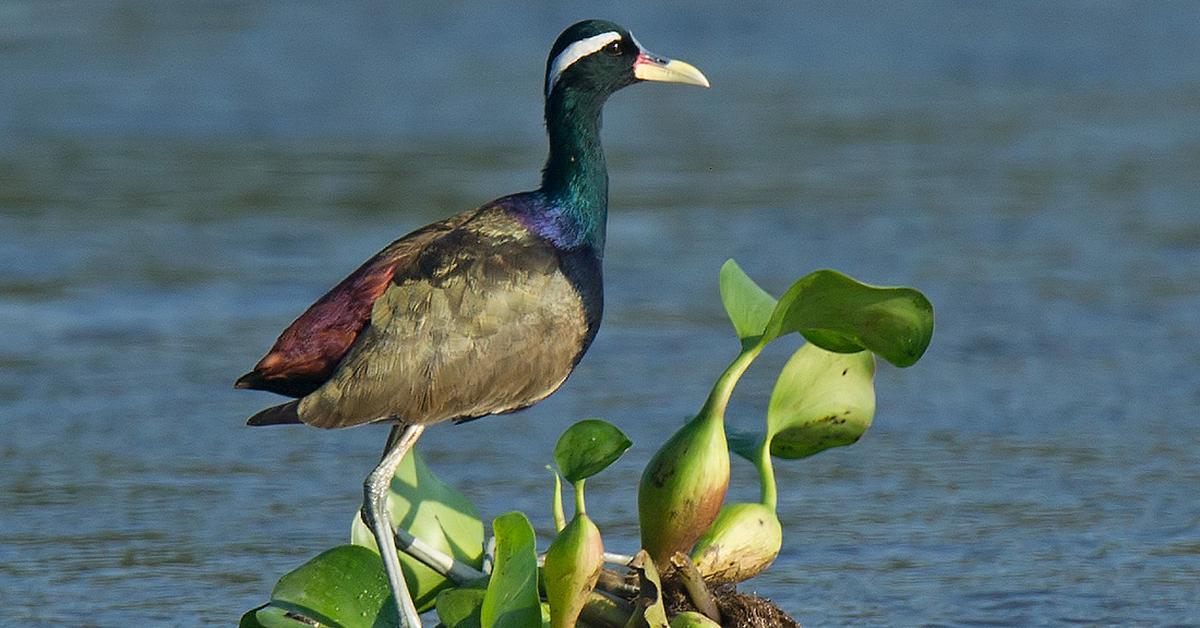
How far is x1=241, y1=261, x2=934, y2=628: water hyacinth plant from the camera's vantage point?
4.43m

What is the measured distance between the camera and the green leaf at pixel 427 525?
4977 mm

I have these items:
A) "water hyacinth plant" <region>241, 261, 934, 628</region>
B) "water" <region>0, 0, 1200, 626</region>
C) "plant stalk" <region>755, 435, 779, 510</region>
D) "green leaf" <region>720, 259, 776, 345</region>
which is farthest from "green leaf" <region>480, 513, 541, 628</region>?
"water" <region>0, 0, 1200, 626</region>

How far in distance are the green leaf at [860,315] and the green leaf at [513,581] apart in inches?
31.4

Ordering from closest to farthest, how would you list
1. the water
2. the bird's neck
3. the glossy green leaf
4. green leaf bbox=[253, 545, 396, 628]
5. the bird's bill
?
the glossy green leaf
green leaf bbox=[253, 545, 396, 628]
the bird's neck
the bird's bill
the water

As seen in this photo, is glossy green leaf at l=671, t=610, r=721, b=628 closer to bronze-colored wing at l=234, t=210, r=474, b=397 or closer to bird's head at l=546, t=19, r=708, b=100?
bronze-colored wing at l=234, t=210, r=474, b=397

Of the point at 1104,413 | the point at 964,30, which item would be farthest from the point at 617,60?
the point at 964,30

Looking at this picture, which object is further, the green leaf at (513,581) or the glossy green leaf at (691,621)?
the glossy green leaf at (691,621)

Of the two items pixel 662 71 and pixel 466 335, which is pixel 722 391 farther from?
pixel 662 71

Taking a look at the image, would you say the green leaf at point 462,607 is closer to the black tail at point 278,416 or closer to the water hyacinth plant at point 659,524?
the water hyacinth plant at point 659,524

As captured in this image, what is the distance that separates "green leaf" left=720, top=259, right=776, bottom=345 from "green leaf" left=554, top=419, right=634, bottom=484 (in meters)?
0.51

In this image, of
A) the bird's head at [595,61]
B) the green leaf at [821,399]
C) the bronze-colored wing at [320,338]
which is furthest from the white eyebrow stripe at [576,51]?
the green leaf at [821,399]

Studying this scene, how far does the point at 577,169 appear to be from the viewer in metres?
5.48

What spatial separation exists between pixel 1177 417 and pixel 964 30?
6.07 m

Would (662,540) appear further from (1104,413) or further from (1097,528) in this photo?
(1104,413)
